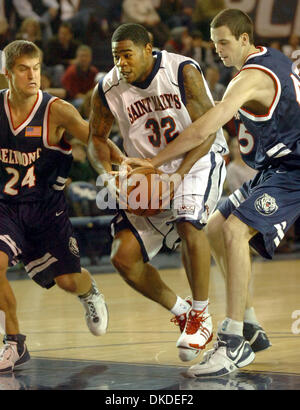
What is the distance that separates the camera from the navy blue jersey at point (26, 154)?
17.7 feet

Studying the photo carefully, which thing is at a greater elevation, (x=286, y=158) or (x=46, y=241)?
(x=286, y=158)

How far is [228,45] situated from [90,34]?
963 centimetres

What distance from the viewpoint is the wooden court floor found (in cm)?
433

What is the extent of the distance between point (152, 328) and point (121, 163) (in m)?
1.69

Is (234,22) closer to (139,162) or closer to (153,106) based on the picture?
(153,106)

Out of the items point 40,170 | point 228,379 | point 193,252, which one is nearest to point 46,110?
point 40,170

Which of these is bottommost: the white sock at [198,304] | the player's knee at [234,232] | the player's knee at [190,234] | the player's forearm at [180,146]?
the white sock at [198,304]

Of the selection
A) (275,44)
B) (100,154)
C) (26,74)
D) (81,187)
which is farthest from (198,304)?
(275,44)

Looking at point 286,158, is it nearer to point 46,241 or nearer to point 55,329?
point 46,241

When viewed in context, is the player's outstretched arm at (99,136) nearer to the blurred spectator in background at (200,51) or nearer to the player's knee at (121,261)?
the player's knee at (121,261)

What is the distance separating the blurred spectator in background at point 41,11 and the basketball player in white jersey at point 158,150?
8689 mm

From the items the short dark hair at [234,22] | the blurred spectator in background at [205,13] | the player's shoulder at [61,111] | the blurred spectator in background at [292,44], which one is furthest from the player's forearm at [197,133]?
the blurred spectator in background at [292,44]

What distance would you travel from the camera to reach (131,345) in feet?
18.5
